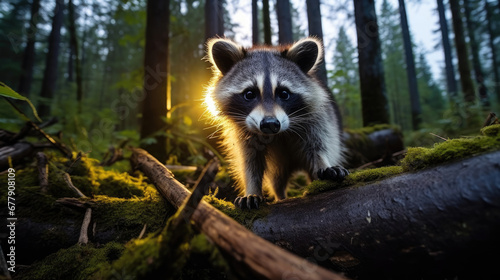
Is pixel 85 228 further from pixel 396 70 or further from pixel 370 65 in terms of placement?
pixel 396 70

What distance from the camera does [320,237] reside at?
1.89 m

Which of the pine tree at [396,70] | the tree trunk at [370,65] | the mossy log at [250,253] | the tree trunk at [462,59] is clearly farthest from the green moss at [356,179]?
the pine tree at [396,70]

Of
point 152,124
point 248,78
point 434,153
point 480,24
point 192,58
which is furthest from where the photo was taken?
point 480,24

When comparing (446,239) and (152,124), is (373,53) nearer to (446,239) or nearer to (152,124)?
(152,124)

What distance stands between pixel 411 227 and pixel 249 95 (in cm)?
223

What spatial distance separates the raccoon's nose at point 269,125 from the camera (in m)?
2.63

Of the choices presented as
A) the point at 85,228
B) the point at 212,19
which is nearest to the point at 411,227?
the point at 85,228

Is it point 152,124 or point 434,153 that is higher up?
point 152,124

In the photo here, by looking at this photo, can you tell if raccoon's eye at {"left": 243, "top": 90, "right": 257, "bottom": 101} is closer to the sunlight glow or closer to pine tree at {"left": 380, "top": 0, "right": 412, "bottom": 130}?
the sunlight glow

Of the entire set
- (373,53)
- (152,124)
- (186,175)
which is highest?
(373,53)

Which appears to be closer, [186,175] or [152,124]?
[186,175]

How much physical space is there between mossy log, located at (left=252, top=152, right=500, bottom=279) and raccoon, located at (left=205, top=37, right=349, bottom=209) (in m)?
1.19

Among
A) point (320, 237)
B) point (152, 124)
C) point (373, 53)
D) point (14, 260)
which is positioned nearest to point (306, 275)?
point (320, 237)

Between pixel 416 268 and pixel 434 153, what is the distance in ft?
2.62
